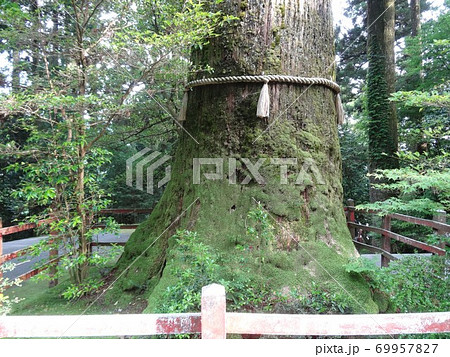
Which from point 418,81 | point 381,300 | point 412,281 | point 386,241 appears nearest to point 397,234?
point 386,241

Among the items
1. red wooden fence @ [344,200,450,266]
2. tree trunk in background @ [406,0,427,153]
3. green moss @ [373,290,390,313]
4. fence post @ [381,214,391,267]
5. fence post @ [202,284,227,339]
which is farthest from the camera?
tree trunk in background @ [406,0,427,153]

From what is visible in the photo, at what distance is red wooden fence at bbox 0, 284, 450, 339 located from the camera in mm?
1517

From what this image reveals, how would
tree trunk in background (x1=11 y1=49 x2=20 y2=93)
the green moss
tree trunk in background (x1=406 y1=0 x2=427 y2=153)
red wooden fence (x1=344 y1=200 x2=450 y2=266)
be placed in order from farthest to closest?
tree trunk in background (x1=406 y1=0 x2=427 y2=153)
tree trunk in background (x1=11 y1=49 x2=20 y2=93)
red wooden fence (x1=344 y1=200 x2=450 y2=266)
the green moss

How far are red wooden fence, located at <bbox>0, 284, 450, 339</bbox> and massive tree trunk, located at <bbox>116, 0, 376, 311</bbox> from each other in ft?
4.34

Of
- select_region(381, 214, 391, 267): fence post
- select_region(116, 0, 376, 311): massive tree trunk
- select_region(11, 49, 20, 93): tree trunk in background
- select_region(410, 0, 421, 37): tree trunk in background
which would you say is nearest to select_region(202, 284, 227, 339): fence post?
select_region(116, 0, 376, 311): massive tree trunk

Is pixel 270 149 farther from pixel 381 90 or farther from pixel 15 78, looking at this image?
pixel 15 78

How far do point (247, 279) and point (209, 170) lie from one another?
4.10ft

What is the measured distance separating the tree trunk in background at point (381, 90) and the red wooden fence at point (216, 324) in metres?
6.33

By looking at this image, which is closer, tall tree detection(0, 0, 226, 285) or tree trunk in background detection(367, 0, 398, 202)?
tall tree detection(0, 0, 226, 285)

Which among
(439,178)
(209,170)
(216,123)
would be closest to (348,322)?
(439,178)

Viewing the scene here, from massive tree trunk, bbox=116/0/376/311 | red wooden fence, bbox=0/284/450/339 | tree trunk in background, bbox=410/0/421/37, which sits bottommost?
red wooden fence, bbox=0/284/450/339

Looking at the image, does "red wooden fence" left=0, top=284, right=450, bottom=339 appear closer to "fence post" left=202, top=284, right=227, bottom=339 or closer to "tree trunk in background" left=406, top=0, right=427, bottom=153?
"fence post" left=202, top=284, right=227, bottom=339

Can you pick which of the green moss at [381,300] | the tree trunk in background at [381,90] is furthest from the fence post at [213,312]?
the tree trunk in background at [381,90]

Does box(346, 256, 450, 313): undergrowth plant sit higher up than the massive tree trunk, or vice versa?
the massive tree trunk
